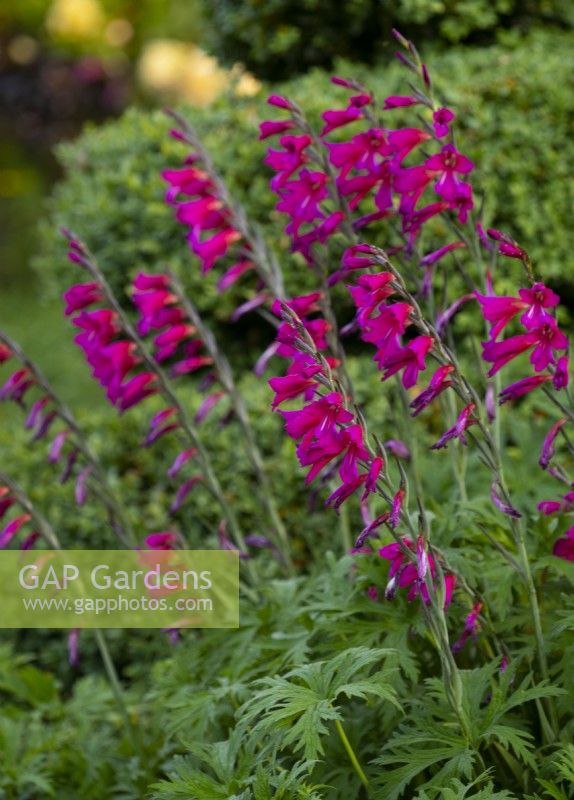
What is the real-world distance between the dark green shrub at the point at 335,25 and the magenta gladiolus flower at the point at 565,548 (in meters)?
3.05

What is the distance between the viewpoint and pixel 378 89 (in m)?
4.11

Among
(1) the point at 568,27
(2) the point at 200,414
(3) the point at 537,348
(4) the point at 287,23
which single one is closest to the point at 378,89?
(4) the point at 287,23

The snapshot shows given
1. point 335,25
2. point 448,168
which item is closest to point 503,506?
point 448,168

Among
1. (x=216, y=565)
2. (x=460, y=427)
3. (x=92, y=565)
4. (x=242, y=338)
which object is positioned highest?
(x=460, y=427)

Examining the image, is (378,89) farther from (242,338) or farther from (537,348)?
(537,348)

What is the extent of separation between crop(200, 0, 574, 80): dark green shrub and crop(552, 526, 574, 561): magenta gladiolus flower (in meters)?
3.05

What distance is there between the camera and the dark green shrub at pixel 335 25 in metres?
4.67

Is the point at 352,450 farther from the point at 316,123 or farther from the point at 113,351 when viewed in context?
the point at 316,123

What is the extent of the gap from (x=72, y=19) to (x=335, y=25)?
8344 mm

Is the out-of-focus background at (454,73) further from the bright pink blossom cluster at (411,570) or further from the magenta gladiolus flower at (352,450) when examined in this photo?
the magenta gladiolus flower at (352,450)

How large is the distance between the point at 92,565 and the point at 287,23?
2912mm

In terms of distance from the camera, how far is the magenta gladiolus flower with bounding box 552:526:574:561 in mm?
2004

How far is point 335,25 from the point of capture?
15.9ft

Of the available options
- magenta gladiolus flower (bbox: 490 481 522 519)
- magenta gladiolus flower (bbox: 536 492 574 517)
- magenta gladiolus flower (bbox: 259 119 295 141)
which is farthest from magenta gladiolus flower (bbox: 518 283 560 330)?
magenta gladiolus flower (bbox: 259 119 295 141)
